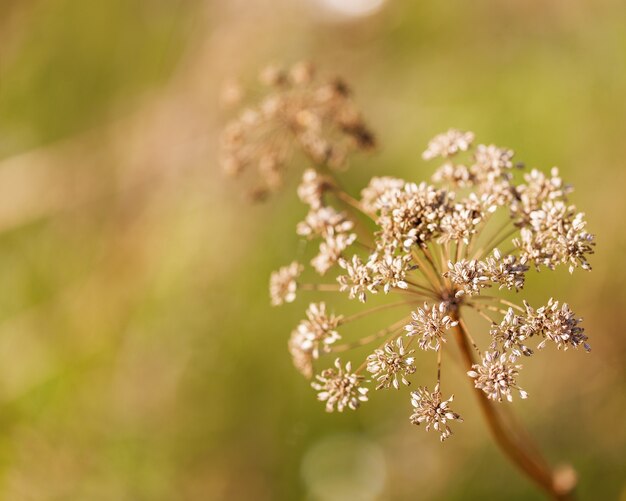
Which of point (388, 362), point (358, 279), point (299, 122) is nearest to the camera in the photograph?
point (388, 362)

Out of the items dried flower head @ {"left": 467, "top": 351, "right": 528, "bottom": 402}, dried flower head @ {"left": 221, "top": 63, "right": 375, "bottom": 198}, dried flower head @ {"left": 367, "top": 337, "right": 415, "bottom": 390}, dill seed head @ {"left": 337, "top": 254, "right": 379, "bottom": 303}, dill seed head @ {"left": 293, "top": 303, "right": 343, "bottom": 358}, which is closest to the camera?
dried flower head @ {"left": 467, "top": 351, "right": 528, "bottom": 402}

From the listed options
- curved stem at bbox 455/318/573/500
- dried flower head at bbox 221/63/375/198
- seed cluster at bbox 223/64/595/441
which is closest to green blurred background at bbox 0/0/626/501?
curved stem at bbox 455/318/573/500

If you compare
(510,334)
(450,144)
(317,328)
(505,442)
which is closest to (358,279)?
(317,328)

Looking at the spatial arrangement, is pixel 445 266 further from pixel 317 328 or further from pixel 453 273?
pixel 317 328

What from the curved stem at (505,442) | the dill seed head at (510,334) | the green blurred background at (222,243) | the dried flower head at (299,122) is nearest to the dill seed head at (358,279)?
the curved stem at (505,442)

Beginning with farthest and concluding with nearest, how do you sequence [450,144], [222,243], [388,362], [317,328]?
1. [222,243]
2. [450,144]
3. [317,328]
4. [388,362]

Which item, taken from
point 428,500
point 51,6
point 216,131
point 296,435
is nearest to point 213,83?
point 216,131

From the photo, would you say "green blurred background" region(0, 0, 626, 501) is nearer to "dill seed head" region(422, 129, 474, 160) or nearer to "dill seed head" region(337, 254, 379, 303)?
"dill seed head" region(422, 129, 474, 160)
